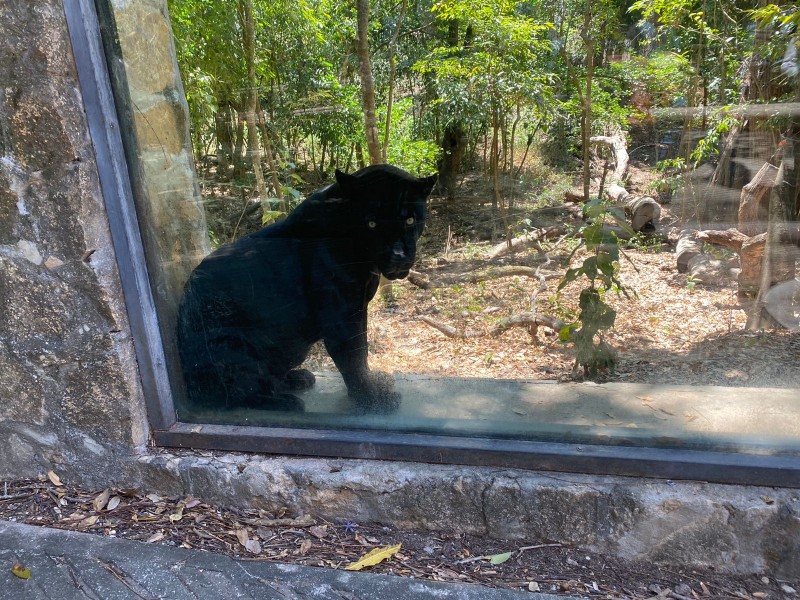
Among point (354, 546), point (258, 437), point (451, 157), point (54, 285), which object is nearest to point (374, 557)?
point (354, 546)

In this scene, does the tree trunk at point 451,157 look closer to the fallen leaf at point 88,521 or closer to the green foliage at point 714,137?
the green foliage at point 714,137

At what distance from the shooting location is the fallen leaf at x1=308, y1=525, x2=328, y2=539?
2383mm

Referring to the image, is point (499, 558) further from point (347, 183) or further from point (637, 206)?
point (347, 183)

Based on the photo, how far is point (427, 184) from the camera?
2312mm

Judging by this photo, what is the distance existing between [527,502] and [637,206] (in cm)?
110

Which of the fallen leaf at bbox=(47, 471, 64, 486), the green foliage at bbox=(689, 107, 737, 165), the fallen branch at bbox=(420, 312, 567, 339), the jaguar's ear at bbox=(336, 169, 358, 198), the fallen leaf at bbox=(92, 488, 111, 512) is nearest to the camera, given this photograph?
the green foliage at bbox=(689, 107, 737, 165)

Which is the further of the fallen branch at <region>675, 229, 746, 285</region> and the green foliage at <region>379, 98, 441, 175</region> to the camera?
the green foliage at <region>379, 98, 441, 175</region>

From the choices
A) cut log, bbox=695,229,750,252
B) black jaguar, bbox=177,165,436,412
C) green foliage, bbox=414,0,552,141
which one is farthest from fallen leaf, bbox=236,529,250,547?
cut log, bbox=695,229,750,252

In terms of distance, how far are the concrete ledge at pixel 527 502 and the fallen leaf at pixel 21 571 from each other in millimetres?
522

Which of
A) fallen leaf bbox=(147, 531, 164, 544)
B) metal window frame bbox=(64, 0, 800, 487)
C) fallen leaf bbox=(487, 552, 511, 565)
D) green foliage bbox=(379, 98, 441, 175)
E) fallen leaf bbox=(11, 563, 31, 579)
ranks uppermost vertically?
green foliage bbox=(379, 98, 441, 175)

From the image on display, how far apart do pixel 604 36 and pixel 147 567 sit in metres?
2.38

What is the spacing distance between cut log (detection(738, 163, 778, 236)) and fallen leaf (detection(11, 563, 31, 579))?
269 cm

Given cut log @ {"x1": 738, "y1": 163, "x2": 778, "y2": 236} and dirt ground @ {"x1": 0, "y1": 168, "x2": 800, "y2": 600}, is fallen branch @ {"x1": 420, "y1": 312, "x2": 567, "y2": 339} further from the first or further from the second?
cut log @ {"x1": 738, "y1": 163, "x2": 778, "y2": 236}

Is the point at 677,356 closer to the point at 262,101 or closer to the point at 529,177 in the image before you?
the point at 529,177
